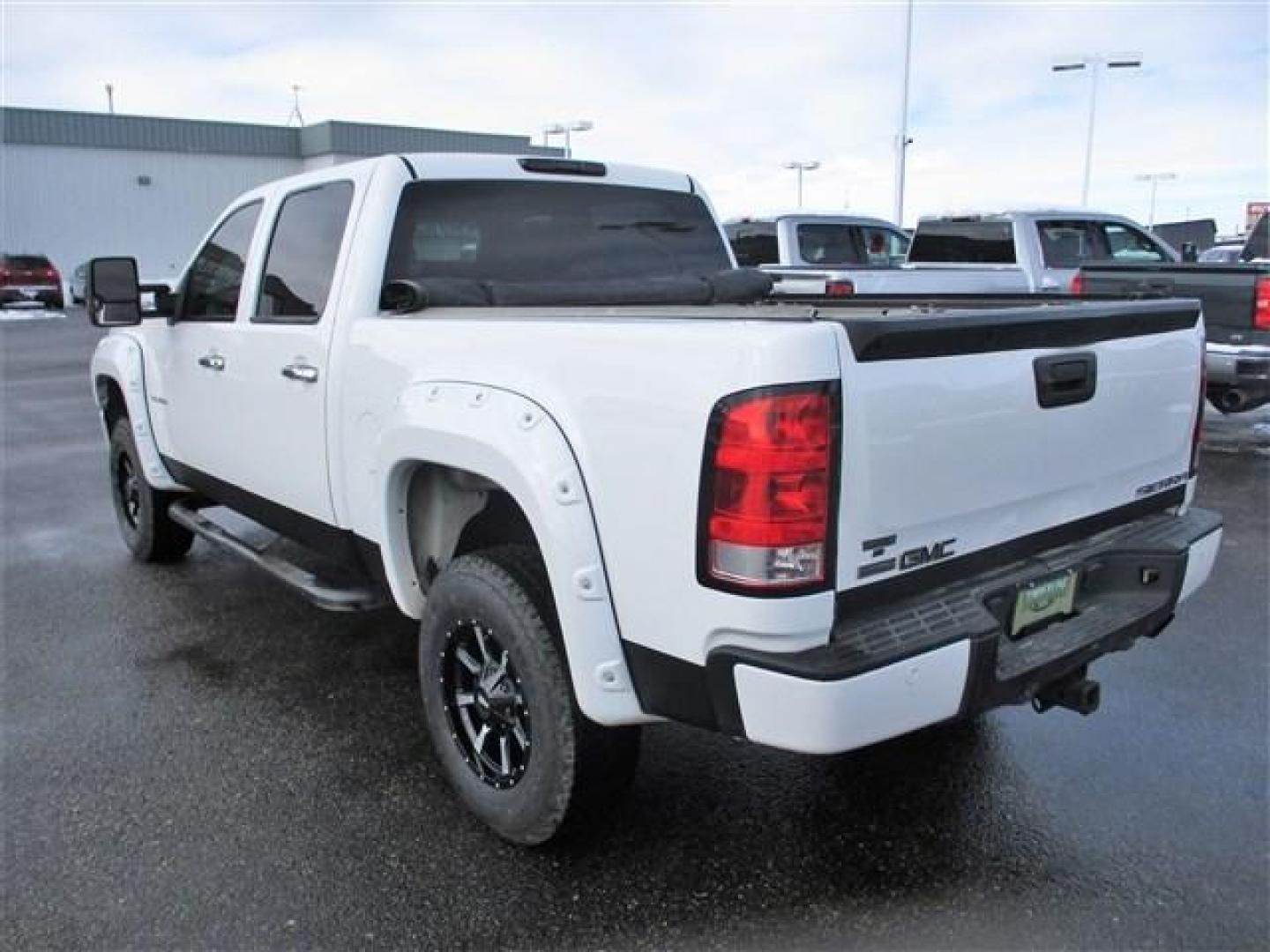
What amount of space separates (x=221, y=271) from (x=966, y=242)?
8.92 metres

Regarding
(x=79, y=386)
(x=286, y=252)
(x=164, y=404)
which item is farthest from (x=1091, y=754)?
(x=79, y=386)

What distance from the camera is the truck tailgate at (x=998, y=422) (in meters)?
2.27

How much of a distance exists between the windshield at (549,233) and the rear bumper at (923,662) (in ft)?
6.79

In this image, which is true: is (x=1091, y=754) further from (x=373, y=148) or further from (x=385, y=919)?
(x=373, y=148)

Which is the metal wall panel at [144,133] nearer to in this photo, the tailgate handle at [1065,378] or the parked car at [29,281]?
the parked car at [29,281]

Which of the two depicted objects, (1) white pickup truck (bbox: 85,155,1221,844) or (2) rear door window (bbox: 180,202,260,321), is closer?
(1) white pickup truck (bbox: 85,155,1221,844)

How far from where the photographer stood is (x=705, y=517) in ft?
7.35

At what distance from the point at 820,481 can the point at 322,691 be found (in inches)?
105

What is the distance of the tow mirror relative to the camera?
→ 183 inches

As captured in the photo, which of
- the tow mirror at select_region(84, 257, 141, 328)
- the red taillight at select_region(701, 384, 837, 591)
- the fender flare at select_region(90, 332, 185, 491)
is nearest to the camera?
the red taillight at select_region(701, 384, 837, 591)

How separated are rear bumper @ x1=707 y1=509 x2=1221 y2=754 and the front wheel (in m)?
0.54

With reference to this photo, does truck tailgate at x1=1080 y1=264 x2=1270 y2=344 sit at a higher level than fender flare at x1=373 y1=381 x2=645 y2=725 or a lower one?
higher

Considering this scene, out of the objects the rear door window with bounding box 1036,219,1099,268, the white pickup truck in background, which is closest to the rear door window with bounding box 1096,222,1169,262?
the white pickup truck in background

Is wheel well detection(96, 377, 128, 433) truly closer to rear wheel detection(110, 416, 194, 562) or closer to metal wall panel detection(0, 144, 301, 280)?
rear wheel detection(110, 416, 194, 562)
